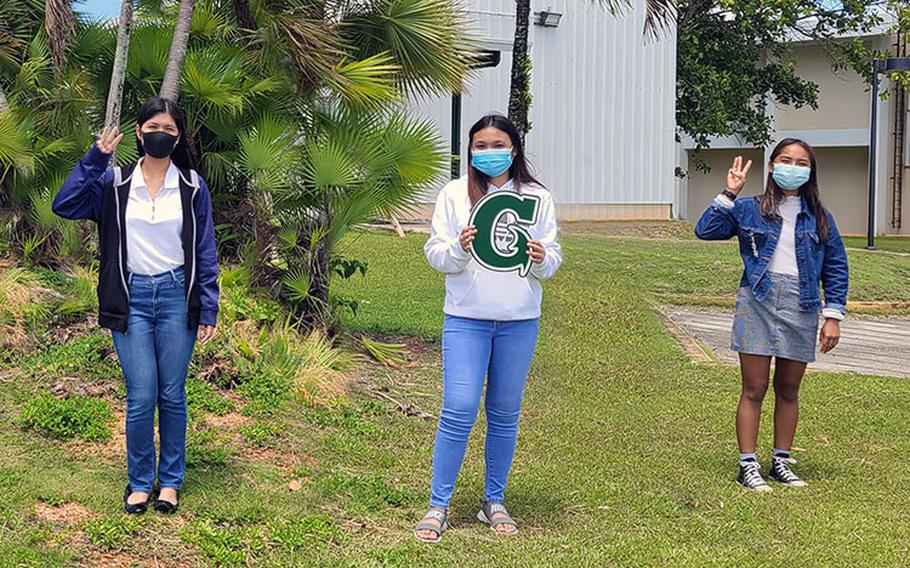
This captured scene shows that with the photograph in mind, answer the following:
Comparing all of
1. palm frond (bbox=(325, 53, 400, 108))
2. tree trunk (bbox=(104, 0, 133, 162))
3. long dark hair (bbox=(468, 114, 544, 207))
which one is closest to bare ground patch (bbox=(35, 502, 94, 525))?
long dark hair (bbox=(468, 114, 544, 207))

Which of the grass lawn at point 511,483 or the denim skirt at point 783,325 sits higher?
the denim skirt at point 783,325

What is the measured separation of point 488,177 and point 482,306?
1.94 ft

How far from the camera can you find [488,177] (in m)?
5.02

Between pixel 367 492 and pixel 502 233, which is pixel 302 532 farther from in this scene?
pixel 502 233

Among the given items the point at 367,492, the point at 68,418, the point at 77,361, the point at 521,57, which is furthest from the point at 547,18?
the point at 367,492

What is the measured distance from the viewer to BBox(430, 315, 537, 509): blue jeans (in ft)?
16.1

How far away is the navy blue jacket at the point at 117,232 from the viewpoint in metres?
4.93

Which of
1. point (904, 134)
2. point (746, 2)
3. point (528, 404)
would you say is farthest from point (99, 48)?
point (904, 134)

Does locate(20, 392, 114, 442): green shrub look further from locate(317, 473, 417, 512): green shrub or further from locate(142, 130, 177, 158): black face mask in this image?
locate(142, 130, 177, 158): black face mask

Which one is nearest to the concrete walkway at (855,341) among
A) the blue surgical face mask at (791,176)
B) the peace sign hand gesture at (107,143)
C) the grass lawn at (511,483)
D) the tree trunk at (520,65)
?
the grass lawn at (511,483)

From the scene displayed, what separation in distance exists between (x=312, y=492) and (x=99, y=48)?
4.98m

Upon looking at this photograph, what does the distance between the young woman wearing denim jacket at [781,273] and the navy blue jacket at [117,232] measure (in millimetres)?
2747

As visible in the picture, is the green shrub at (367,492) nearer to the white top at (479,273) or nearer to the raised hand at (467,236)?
the white top at (479,273)

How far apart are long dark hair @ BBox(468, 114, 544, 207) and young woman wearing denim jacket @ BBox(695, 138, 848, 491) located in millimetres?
1461
